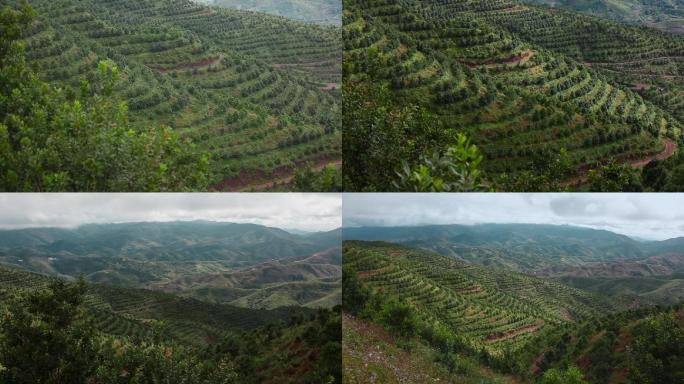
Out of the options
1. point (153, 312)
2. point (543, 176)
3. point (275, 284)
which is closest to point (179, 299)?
point (153, 312)

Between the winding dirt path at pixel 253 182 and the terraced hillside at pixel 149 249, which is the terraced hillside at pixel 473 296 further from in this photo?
the winding dirt path at pixel 253 182

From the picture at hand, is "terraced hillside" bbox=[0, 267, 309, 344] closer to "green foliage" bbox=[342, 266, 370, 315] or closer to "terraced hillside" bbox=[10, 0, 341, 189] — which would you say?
"green foliage" bbox=[342, 266, 370, 315]

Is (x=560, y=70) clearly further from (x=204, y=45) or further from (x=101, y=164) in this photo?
(x=101, y=164)

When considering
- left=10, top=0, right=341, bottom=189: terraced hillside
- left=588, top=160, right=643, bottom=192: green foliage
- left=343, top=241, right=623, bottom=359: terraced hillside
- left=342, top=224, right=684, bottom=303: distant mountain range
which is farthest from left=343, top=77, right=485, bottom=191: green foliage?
left=588, top=160, right=643, bottom=192: green foliage

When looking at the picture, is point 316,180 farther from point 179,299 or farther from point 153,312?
point 153,312

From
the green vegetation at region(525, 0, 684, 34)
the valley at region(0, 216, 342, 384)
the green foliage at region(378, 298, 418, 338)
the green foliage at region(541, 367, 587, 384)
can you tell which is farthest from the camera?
the green vegetation at region(525, 0, 684, 34)

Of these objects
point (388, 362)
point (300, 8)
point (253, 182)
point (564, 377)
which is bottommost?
point (564, 377)
